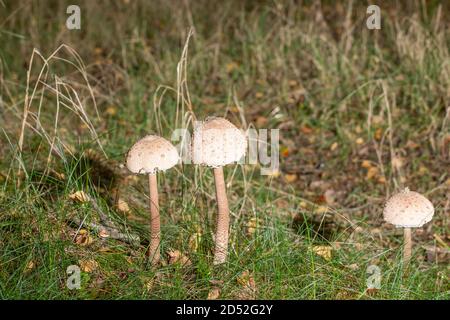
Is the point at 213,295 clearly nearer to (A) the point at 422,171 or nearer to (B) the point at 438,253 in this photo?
(B) the point at 438,253

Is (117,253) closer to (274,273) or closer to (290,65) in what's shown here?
(274,273)

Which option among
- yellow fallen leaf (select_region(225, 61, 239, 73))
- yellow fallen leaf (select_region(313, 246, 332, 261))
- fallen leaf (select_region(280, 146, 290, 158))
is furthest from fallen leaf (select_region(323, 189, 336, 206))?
yellow fallen leaf (select_region(225, 61, 239, 73))

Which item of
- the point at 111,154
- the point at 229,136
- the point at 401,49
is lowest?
the point at 111,154

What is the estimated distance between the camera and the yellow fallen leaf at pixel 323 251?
3.47 meters

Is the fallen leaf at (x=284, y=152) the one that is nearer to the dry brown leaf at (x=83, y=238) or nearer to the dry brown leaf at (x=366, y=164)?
the dry brown leaf at (x=366, y=164)

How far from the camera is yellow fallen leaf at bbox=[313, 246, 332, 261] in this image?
3469 mm

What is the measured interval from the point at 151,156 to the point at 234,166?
195 cm

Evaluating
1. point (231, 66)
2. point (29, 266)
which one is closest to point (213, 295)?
point (29, 266)

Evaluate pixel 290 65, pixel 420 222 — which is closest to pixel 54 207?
pixel 420 222

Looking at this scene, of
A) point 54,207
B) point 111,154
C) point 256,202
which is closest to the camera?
point 54,207

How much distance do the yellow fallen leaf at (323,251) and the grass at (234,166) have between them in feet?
0.04

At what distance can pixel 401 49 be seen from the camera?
6.15 m

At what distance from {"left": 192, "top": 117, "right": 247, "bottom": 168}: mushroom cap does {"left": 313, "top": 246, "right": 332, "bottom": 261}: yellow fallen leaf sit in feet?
2.56

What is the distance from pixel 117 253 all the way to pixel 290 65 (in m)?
3.61
